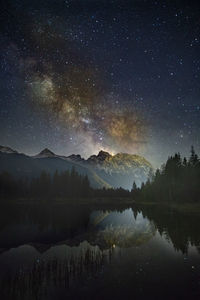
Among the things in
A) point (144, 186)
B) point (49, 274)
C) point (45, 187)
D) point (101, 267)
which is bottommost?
point (49, 274)

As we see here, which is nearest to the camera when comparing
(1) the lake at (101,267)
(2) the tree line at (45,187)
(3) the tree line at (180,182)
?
(1) the lake at (101,267)

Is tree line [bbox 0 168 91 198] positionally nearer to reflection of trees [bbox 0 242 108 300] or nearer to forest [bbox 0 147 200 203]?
forest [bbox 0 147 200 203]

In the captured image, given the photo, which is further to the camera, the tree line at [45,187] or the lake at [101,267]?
the tree line at [45,187]

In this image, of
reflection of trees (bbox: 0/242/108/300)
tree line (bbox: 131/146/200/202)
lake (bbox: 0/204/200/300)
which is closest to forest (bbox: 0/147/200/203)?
tree line (bbox: 131/146/200/202)

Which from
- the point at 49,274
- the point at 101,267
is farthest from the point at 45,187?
the point at 101,267

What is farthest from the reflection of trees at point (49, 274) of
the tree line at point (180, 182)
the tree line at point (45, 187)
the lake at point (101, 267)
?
the tree line at point (45, 187)

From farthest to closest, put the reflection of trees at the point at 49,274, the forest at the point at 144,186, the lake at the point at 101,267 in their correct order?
1. the forest at the point at 144,186
2. the reflection of trees at the point at 49,274
3. the lake at the point at 101,267

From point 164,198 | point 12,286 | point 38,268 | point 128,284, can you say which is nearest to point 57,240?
point 38,268

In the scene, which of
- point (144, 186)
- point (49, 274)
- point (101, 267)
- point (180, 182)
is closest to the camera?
point (49, 274)

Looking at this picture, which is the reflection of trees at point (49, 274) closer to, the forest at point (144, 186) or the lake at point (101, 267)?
the lake at point (101, 267)

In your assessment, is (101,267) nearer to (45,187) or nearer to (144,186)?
(144,186)

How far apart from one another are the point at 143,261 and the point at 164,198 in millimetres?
69525

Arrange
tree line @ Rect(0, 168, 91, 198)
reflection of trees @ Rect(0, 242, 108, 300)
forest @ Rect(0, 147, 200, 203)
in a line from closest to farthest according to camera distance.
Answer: reflection of trees @ Rect(0, 242, 108, 300) → forest @ Rect(0, 147, 200, 203) → tree line @ Rect(0, 168, 91, 198)

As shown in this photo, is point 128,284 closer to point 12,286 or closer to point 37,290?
point 37,290
